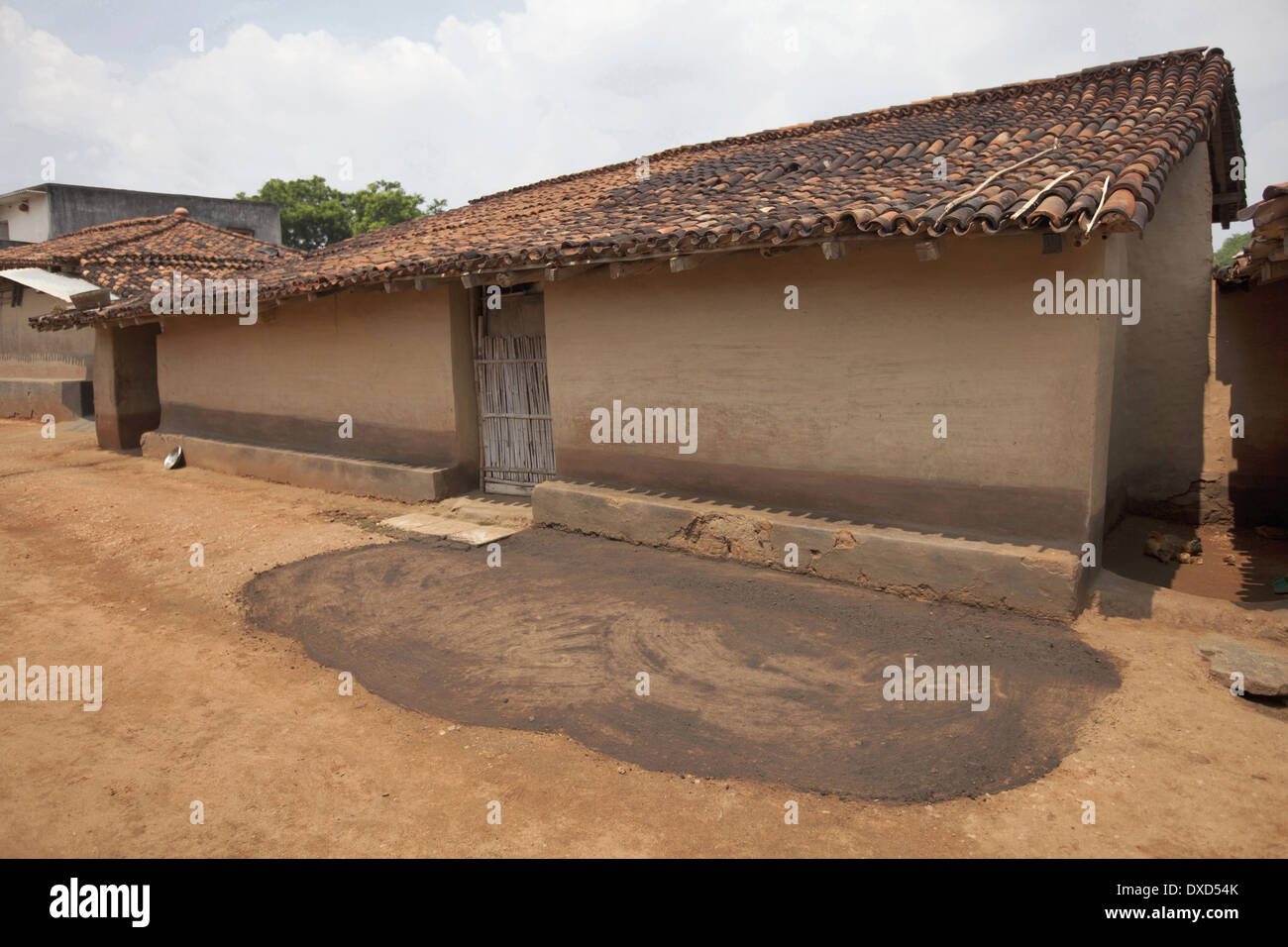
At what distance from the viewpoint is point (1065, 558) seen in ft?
18.7

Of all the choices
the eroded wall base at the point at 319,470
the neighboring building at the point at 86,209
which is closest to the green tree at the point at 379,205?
the neighboring building at the point at 86,209

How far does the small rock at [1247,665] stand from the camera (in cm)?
475

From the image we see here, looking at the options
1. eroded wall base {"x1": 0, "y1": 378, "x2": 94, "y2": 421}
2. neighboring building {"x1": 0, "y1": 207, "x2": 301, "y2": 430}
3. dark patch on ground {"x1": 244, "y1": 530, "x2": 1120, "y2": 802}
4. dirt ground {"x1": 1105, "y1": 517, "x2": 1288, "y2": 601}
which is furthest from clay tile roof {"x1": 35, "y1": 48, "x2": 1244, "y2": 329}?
eroded wall base {"x1": 0, "y1": 378, "x2": 94, "y2": 421}

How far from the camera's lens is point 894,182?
714 cm

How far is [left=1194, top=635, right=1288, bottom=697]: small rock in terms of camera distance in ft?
15.6

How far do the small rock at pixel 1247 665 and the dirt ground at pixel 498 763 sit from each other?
0.41 feet

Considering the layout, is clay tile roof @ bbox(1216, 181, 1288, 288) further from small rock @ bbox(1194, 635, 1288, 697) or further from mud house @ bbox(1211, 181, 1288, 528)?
small rock @ bbox(1194, 635, 1288, 697)

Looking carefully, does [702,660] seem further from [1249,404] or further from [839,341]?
[1249,404]

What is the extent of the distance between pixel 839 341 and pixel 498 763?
4.41 m
